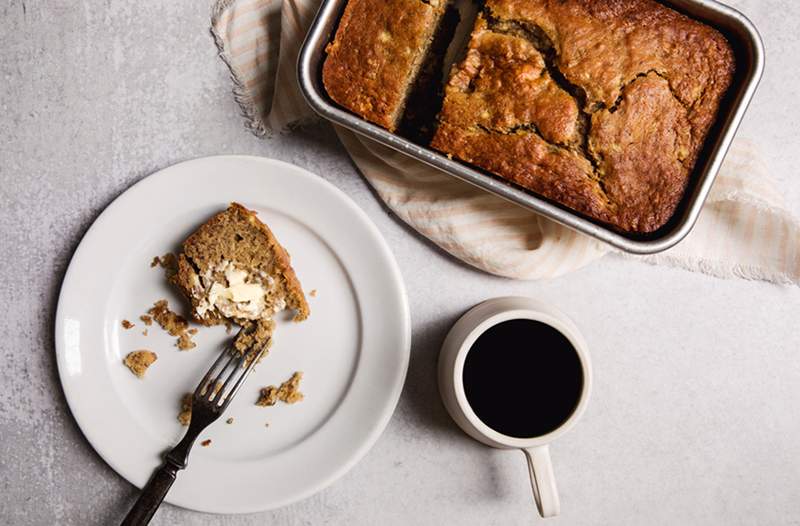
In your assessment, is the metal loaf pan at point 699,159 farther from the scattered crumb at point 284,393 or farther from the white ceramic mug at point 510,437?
the scattered crumb at point 284,393

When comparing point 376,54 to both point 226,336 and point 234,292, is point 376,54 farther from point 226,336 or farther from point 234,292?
point 226,336

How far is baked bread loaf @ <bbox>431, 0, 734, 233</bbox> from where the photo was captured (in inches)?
67.2

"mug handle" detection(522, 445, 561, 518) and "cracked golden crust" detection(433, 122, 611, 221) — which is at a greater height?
"cracked golden crust" detection(433, 122, 611, 221)

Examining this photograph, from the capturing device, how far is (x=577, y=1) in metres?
1.73

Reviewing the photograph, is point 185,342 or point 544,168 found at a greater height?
Result: point 544,168

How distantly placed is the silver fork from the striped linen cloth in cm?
66

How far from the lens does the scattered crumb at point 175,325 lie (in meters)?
2.02

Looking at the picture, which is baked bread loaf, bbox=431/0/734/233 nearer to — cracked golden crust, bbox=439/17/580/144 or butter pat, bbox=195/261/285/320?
cracked golden crust, bbox=439/17/580/144

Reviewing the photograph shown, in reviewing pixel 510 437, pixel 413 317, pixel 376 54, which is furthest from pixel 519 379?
pixel 376 54

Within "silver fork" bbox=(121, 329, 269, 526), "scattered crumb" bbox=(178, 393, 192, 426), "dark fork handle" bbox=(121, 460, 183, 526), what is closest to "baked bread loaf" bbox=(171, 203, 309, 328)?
"silver fork" bbox=(121, 329, 269, 526)

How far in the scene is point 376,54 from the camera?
1.77 m

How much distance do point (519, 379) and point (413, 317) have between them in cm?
42

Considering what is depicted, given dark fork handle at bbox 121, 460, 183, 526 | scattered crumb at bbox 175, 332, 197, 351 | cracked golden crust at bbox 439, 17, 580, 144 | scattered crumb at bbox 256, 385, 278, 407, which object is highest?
cracked golden crust at bbox 439, 17, 580, 144

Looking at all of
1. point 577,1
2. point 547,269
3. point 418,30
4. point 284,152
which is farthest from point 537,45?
point 284,152
